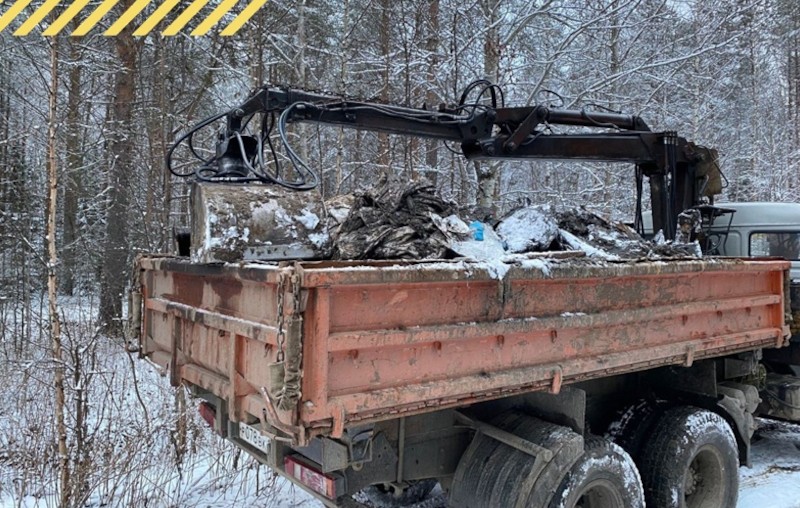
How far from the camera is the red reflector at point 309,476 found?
9.32 ft

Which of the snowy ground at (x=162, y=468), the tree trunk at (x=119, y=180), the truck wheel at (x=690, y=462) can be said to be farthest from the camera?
the tree trunk at (x=119, y=180)

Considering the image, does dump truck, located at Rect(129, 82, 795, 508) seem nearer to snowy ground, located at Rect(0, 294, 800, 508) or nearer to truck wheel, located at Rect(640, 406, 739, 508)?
truck wheel, located at Rect(640, 406, 739, 508)

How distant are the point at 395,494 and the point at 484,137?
9.55ft

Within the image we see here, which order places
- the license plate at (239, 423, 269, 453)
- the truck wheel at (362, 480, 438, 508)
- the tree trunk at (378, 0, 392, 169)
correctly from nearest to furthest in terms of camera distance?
the license plate at (239, 423, 269, 453), the truck wheel at (362, 480, 438, 508), the tree trunk at (378, 0, 392, 169)

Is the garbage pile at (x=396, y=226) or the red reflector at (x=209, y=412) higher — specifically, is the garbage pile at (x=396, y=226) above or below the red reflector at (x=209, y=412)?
above

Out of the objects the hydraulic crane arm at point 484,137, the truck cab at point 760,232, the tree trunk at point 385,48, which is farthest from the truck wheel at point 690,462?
the tree trunk at point 385,48

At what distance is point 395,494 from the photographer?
3.96 metres

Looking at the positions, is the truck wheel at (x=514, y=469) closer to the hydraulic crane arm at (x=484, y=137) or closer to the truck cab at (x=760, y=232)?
the hydraulic crane arm at (x=484, y=137)

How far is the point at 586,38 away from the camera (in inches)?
386

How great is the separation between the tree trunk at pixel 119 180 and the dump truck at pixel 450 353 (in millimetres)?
6058

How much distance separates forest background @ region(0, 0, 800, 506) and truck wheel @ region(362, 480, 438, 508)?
1.30 meters

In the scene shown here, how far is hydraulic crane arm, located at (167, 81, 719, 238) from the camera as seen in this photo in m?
3.58

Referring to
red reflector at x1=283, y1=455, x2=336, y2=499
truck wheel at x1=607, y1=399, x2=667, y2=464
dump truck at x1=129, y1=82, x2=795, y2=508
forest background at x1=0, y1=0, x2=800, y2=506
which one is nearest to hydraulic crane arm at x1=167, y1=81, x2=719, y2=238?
dump truck at x1=129, y1=82, x2=795, y2=508

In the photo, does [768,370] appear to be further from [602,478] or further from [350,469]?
[350,469]
